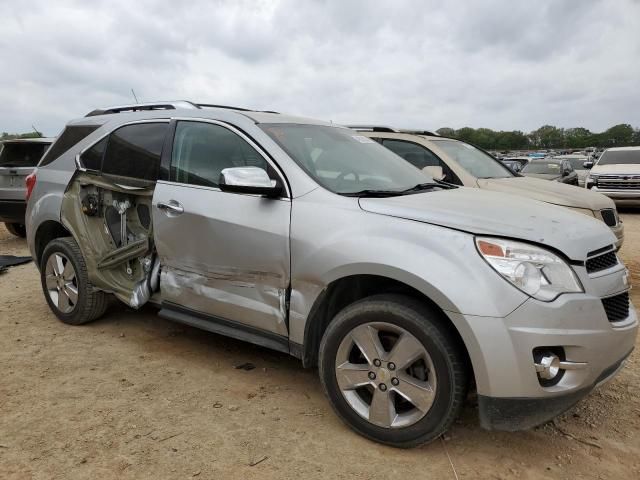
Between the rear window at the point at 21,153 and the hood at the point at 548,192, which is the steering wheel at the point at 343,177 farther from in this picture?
the rear window at the point at 21,153

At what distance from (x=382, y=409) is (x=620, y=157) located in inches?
546

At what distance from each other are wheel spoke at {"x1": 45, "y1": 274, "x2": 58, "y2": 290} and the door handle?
166 cm

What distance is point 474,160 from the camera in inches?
280

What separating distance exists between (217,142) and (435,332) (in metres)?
2.00

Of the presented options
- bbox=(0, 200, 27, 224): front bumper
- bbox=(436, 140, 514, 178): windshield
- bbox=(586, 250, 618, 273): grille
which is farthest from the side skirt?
bbox=(0, 200, 27, 224): front bumper

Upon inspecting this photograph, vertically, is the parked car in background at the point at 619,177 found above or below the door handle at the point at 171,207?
below

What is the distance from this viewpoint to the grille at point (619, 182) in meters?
12.7

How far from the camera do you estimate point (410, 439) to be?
262 centimetres

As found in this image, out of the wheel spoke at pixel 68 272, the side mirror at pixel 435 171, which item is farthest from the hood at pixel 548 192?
the wheel spoke at pixel 68 272

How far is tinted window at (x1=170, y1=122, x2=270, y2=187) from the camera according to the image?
11.3ft

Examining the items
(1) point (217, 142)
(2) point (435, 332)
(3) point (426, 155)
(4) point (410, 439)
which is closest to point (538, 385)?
(2) point (435, 332)

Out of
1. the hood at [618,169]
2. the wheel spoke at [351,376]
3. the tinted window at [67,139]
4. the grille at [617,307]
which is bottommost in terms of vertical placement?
the wheel spoke at [351,376]

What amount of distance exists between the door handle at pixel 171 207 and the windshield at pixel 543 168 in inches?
580

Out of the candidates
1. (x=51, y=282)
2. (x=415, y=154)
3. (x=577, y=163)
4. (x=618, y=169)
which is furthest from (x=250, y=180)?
(x=577, y=163)
